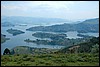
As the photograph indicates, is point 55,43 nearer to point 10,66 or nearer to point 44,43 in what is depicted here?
point 44,43

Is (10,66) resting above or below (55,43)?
above

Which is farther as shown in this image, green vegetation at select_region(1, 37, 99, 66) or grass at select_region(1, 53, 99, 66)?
green vegetation at select_region(1, 37, 99, 66)

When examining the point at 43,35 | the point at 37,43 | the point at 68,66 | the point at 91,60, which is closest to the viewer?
the point at 68,66

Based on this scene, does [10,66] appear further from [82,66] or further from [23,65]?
[82,66]

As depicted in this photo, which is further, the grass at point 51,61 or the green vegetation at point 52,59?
the green vegetation at point 52,59

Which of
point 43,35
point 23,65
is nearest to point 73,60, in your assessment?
point 23,65

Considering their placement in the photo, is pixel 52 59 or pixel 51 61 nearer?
pixel 51 61

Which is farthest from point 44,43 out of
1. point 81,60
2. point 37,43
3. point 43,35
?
point 81,60

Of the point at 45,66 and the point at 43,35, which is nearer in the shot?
the point at 45,66

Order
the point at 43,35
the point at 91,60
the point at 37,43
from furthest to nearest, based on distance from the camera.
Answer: the point at 43,35, the point at 37,43, the point at 91,60
